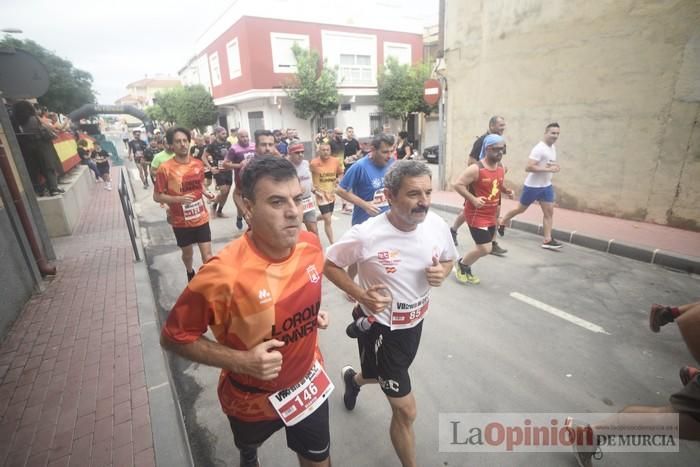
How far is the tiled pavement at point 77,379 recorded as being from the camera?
2609 millimetres

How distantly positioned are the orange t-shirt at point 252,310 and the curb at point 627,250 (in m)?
6.38

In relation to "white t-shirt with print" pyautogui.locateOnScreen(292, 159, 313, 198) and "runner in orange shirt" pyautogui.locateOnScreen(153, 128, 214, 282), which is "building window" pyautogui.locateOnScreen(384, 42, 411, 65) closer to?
"white t-shirt with print" pyautogui.locateOnScreen(292, 159, 313, 198)

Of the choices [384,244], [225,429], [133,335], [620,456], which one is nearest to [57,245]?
[133,335]

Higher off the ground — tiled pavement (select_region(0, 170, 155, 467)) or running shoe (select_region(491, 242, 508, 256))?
tiled pavement (select_region(0, 170, 155, 467))

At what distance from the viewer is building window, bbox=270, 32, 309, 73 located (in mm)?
23625

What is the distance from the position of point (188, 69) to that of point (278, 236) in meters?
46.0

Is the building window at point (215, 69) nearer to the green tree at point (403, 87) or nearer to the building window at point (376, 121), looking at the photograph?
the building window at point (376, 121)

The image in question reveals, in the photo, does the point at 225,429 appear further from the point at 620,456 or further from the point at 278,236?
the point at 620,456

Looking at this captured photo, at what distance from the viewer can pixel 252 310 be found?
1595 millimetres

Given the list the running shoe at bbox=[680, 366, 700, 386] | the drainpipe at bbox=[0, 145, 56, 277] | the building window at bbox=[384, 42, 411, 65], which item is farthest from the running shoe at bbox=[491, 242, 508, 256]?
the building window at bbox=[384, 42, 411, 65]

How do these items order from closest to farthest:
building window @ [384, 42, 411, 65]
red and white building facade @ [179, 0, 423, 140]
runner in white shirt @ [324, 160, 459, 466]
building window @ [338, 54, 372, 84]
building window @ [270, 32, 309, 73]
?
runner in white shirt @ [324, 160, 459, 466] < red and white building facade @ [179, 0, 423, 140] < building window @ [270, 32, 309, 73] < building window @ [338, 54, 372, 84] < building window @ [384, 42, 411, 65]

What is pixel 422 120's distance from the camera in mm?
25375

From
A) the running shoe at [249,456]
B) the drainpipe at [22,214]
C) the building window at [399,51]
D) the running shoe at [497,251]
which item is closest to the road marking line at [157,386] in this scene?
the running shoe at [249,456]

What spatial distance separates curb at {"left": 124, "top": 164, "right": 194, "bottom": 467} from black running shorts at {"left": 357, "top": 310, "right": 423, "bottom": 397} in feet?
4.71
